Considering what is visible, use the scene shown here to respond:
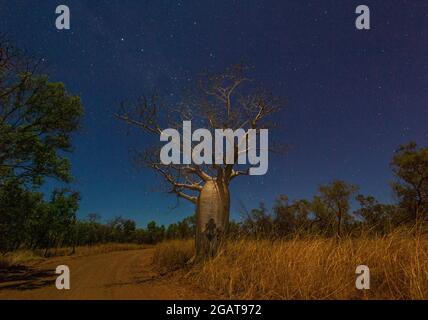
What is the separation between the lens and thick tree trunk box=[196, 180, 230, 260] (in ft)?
25.3

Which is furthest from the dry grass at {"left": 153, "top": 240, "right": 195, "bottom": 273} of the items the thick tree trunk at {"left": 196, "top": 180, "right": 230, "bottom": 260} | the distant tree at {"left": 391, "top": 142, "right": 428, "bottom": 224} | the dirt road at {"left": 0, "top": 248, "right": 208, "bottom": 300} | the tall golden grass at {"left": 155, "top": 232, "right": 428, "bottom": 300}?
the distant tree at {"left": 391, "top": 142, "right": 428, "bottom": 224}

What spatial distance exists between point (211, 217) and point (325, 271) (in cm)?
373

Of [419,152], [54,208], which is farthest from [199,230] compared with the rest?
[419,152]

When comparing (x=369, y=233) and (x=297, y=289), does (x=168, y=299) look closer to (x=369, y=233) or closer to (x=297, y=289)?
(x=297, y=289)

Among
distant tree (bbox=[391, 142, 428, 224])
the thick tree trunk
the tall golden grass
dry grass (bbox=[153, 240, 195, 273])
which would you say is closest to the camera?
the tall golden grass

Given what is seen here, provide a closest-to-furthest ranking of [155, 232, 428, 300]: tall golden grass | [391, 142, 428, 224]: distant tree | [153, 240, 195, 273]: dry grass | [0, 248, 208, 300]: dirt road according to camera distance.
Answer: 1. [155, 232, 428, 300]: tall golden grass
2. [0, 248, 208, 300]: dirt road
3. [153, 240, 195, 273]: dry grass
4. [391, 142, 428, 224]: distant tree

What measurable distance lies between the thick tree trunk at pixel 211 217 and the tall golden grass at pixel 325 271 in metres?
1.39

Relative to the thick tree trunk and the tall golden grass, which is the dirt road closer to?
the tall golden grass

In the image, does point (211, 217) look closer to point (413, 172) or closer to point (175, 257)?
point (175, 257)

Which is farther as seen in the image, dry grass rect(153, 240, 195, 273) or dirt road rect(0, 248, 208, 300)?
dry grass rect(153, 240, 195, 273)

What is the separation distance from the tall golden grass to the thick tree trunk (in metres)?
1.39

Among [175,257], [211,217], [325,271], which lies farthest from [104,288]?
[325,271]
